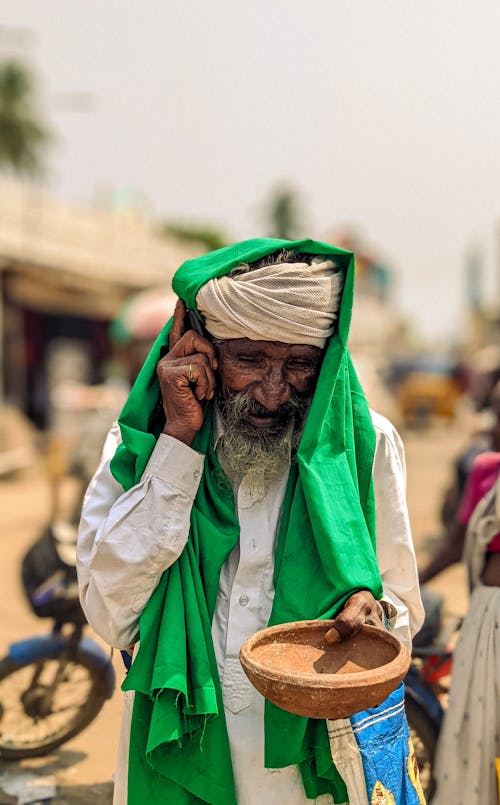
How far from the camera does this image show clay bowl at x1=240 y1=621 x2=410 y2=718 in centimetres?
160

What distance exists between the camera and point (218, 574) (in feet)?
6.31

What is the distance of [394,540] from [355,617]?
30cm

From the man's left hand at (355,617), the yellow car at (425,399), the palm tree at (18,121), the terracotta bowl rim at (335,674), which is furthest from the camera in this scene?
the palm tree at (18,121)

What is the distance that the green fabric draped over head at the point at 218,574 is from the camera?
181 cm

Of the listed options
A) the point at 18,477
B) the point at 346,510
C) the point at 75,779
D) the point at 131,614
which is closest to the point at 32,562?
the point at 75,779

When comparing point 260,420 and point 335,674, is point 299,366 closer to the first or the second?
point 260,420

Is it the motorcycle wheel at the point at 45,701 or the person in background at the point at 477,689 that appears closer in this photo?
the person in background at the point at 477,689

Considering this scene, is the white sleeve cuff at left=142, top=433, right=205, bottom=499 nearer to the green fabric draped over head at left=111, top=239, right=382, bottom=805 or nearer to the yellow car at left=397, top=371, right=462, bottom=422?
the green fabric draped over head at left=111, top=239, right=382, bottom=805

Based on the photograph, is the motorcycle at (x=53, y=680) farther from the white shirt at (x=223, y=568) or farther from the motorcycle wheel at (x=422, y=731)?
the white shirt at (x=223, y=568)

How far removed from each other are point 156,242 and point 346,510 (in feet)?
65.5

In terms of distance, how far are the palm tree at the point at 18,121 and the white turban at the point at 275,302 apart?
42844mm

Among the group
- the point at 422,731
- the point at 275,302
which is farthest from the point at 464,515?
the point at 275,302

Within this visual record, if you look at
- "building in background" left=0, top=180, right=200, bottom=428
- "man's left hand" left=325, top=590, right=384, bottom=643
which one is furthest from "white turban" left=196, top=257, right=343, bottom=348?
"building in background" left=0, top=180, right=200, bottom=428

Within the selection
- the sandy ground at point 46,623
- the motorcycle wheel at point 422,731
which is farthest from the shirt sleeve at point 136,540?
the motorcycle wheel at point 422,731
